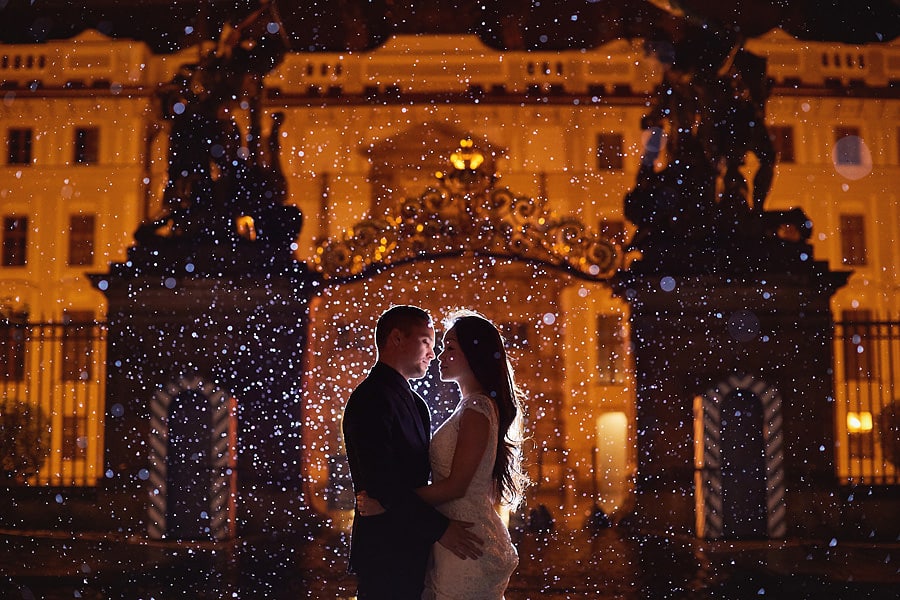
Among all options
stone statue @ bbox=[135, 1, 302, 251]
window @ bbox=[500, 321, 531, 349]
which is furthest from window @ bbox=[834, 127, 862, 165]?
stone statue @ bbox=[135, 1, 302, 251]

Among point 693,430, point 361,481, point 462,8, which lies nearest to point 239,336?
point 693,430

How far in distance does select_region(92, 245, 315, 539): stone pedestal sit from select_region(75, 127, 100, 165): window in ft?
63.2

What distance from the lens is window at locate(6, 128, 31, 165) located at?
2791 centimetres

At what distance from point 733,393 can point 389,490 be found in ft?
22.0

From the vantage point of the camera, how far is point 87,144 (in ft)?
91.7

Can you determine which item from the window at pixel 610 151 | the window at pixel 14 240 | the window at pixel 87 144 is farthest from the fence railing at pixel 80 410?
the window at pixel 610 151

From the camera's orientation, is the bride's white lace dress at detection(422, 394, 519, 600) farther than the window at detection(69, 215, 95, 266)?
No

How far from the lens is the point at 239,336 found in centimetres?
982

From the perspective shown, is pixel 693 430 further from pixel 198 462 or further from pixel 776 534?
pixel 198 462

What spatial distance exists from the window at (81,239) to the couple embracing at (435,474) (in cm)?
2487

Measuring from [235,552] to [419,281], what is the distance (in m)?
14.1

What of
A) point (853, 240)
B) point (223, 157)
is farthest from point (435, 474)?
point (853, 240)

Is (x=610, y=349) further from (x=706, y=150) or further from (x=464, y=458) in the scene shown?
(x=464, y=458)

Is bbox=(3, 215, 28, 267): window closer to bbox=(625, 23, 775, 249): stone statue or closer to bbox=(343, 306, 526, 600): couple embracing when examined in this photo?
bbox=(625, 23, 775, 249): stone statue
